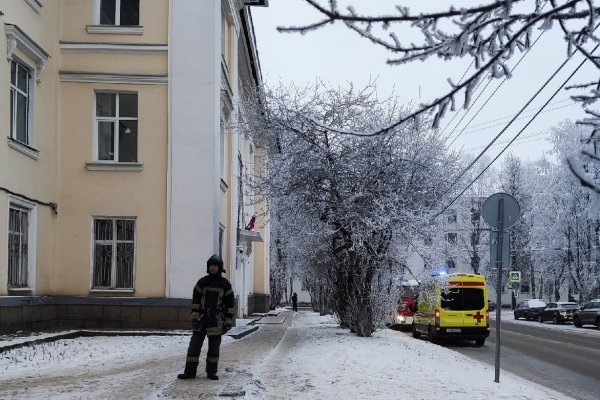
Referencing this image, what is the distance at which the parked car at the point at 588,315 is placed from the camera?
1373 inches

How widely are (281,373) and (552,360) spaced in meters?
9.22

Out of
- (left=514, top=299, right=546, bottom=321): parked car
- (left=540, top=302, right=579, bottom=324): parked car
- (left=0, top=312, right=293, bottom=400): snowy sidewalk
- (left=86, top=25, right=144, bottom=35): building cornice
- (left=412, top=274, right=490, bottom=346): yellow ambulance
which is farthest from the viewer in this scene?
(left=514, top=299, right=546, bottom=321): parked car

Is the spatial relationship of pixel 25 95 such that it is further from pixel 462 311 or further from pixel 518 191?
pixel 518 191

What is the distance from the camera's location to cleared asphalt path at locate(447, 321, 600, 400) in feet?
43.6

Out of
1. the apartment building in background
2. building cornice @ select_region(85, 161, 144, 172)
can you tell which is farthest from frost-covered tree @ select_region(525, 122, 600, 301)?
building cornice @ select_region(85, 161, 144, 172)

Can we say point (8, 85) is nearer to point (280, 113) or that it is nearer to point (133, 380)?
point (280, 113)

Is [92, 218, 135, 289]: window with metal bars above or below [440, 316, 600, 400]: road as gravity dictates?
above

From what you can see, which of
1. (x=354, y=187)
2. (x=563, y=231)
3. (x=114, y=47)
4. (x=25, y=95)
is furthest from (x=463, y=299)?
(x=563, y=231)

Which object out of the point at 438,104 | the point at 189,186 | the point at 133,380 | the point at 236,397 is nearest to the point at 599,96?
the point at 438,104

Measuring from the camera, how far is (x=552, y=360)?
18.0 meters

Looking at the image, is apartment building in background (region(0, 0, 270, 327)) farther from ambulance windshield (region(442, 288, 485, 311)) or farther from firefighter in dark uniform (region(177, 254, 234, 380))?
firefighter in dark uniform (region(177, 254, 234, 380))

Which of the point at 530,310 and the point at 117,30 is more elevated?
the point at 117,30

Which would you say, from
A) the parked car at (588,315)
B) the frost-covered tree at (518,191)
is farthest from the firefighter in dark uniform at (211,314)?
the frost-covered tree at (518,191)

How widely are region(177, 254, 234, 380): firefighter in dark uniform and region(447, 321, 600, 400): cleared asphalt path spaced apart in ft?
15.7
